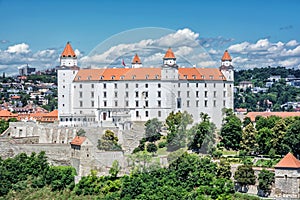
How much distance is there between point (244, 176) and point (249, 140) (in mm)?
3261

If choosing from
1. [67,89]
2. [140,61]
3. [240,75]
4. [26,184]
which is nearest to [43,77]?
[240,75]

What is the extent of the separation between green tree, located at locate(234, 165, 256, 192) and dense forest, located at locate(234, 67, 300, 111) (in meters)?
25.7

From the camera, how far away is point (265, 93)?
195 feet

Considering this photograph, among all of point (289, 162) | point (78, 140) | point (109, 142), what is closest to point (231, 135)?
point (289, 162)

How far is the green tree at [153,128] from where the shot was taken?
71.4 ft

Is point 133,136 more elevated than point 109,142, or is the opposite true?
point 133,136

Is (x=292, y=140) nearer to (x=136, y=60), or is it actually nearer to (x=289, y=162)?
(x=289, y=162)

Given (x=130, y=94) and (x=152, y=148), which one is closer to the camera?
(x=152, y=148)

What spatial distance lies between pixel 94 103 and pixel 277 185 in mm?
7679

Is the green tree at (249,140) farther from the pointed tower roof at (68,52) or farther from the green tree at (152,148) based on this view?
the pointed tower roof at (68,52)

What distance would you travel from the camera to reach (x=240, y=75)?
7150cm

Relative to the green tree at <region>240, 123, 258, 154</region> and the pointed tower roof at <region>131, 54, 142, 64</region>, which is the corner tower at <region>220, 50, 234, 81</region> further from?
the pointed tower roof at <region>131, 54, 142, 64</region>

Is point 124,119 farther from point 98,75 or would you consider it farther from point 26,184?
point 26,184

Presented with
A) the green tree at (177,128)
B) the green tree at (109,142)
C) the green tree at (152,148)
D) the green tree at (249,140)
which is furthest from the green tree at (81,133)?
the green tree at (249,140)
